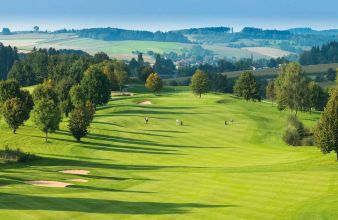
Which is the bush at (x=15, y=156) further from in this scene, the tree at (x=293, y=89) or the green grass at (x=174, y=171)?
the tree at (x=293, y=89)

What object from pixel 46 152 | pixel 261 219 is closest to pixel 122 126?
pixel 46 152

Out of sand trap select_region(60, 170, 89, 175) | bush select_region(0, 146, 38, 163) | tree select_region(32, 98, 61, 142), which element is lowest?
sand trap select_region(60, 170, 89, 175)

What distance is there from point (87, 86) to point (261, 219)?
9085 cm

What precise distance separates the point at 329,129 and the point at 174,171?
19.7 m

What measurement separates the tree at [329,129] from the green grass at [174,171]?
6.77ft

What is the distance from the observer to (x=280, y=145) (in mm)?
100375

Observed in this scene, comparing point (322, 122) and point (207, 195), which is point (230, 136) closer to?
point (322, 122)

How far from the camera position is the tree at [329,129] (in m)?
71.2

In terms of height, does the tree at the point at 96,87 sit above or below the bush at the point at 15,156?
above

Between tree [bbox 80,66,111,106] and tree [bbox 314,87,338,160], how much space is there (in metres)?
66.7

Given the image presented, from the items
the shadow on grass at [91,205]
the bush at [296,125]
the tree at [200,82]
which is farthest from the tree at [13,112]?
the tree at [200,82]

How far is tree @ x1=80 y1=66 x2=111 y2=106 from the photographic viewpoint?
12975 cm

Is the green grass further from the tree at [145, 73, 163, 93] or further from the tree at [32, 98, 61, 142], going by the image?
the tree at [145, 73, 163, 93]

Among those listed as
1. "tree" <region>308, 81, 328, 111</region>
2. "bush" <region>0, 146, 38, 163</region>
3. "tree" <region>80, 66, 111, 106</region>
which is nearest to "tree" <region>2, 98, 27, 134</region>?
"bush" <region>0, 146, 38, 163</region>
